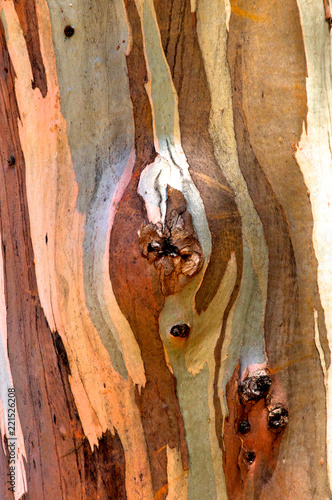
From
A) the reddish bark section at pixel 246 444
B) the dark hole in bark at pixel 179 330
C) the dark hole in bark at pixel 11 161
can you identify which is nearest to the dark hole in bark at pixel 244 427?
the reddish bark section at pixel 246 444

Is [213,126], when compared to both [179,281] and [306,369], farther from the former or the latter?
[306,369]

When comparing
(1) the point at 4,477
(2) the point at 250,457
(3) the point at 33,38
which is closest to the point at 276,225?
(2) the point at 250,457

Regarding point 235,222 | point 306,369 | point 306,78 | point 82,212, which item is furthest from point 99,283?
point 306,78

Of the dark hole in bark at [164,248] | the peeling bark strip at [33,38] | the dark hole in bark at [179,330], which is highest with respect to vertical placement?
the peeling bark strip at [33,38]

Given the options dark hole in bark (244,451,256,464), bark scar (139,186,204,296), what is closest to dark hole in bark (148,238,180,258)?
bark scar (139,186,204,296)

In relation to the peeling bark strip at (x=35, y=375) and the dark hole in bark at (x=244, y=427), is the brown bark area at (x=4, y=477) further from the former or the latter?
the dark hole in bark at (x=244, y=427)

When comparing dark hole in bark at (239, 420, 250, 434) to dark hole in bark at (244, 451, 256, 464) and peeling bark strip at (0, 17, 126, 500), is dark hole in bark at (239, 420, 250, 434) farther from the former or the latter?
peeling bark strip at (0, 17, 126, 500)
